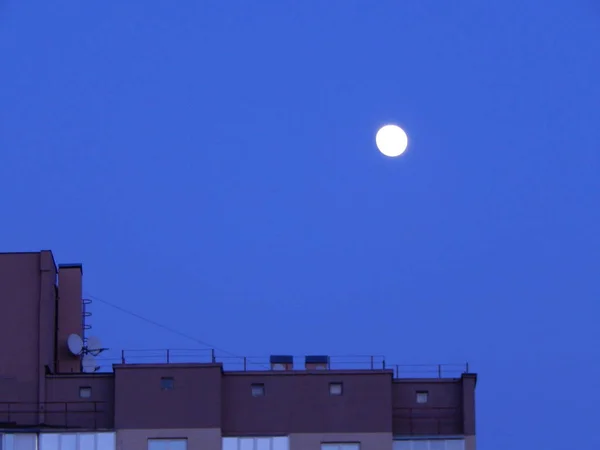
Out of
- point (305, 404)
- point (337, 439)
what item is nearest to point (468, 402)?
point (337, 439)

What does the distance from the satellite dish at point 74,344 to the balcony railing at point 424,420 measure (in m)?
16.0

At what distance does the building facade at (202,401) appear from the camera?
239ft

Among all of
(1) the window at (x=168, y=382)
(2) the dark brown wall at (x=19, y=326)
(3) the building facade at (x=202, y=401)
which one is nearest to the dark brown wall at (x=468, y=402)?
(3) the building facade at (x=202, y=401)

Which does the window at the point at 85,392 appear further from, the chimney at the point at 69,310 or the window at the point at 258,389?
the window at the point at 258,389

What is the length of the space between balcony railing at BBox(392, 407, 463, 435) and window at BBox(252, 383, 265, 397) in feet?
21.0

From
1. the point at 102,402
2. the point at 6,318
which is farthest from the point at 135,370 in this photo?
the point at 6,318

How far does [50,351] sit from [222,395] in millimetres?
8798

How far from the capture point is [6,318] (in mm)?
75312

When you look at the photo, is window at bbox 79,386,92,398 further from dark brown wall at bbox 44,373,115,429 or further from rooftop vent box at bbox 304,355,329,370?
rooftop vent box at bbox 304,355,329,370

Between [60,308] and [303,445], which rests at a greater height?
[60,308]

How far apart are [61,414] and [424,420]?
17143 millimetres

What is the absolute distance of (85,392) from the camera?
245 ft

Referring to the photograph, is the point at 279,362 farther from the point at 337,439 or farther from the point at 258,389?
the point at 337,439

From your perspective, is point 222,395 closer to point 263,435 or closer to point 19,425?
point 263,435
